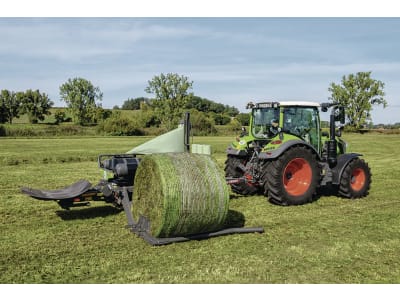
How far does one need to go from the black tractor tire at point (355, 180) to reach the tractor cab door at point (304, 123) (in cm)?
81

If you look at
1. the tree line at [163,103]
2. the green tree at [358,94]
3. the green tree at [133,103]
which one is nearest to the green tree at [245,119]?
the tree line at [163,103]

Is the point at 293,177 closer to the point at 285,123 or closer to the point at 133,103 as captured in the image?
the point at 285,123

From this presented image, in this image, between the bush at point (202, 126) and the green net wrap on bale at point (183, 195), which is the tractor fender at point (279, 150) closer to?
the green net wrap on bale at point (183, 195)

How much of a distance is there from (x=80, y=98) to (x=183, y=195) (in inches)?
3482

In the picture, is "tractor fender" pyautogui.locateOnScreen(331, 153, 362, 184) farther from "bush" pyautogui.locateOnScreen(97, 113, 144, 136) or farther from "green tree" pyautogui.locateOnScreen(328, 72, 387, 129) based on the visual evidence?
"green tree" pyautogui.locateOnScreen(328, 72, 387, 129)

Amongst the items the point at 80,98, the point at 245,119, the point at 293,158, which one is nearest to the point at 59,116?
the point at 80,98

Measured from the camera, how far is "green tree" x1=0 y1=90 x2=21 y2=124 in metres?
73.9

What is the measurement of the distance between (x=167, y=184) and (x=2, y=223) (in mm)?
3262

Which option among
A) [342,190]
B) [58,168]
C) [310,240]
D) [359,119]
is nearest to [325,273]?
[310,240]

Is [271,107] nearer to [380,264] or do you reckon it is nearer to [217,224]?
[217,224]

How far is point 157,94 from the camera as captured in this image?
6431 centimetres

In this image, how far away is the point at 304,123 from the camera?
8617mm

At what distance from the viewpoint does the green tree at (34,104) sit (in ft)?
253

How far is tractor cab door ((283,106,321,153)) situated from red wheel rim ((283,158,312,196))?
68 centimetres
